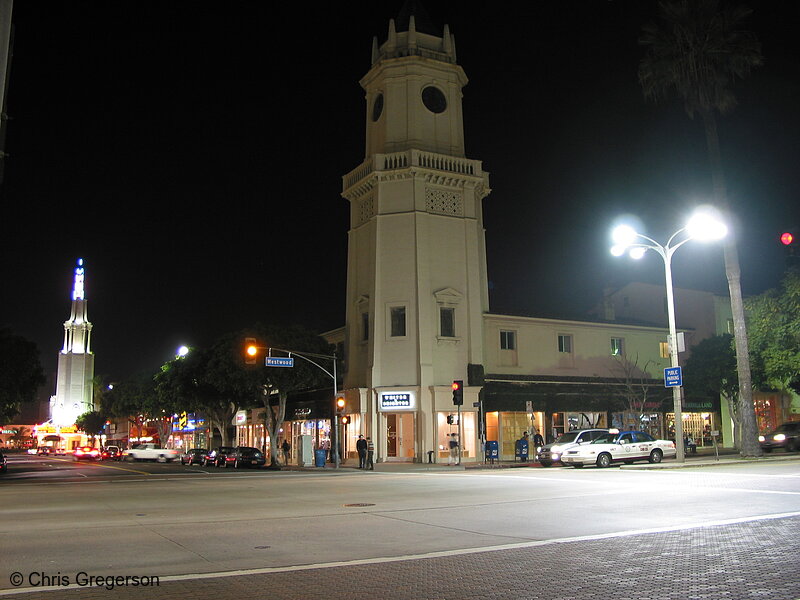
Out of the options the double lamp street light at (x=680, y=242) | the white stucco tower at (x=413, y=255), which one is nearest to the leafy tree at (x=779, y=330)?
the double lamp street light at (x=680, y=242)

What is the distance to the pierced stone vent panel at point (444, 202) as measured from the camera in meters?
A: 45.8

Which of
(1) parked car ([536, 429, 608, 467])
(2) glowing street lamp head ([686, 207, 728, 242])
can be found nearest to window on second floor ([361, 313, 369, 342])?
(1) parked car ([536, 429, 608, 467])

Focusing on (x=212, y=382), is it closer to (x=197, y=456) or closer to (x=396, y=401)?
(x=197, y=456)

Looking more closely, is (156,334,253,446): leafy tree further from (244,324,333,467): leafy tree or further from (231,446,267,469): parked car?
(231,446,267,469): parked car

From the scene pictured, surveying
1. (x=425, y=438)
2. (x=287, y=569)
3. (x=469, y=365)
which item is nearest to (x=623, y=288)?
(x=469, y=365)

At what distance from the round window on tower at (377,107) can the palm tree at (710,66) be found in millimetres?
19277

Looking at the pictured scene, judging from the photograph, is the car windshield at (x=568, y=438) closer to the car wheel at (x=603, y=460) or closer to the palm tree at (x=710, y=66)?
the car wheel at (x=603, y=460)

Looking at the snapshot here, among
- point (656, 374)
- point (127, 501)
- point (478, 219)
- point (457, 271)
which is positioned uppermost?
point (478, 219)

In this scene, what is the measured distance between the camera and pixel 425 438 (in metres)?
42.6

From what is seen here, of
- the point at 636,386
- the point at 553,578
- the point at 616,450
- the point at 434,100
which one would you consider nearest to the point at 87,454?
the point at 434,100

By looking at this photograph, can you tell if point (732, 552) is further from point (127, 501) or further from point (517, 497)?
point (127, 501)

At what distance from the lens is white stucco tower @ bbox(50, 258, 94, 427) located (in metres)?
147

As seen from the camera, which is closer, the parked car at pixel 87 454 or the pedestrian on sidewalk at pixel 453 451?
the pedestrian on sidewalk at pixel 453 451

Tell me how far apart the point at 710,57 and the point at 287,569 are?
3117cm
